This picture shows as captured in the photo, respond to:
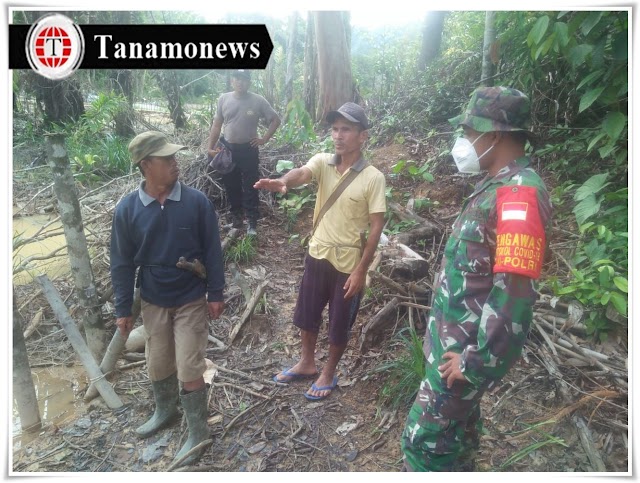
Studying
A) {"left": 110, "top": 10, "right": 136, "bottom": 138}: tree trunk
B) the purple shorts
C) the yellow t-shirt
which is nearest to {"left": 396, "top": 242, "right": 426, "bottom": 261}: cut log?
the purple shorts

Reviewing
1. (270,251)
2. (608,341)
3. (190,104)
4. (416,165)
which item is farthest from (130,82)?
(608,341)

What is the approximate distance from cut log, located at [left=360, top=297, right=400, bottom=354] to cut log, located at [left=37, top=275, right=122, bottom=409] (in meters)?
1.74

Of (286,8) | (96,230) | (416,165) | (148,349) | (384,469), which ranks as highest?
(286,8)

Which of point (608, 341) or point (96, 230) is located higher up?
point (96, 230)

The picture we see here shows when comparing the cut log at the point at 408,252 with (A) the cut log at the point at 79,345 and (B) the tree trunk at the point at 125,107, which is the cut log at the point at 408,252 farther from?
(B) the tree trunk at the point at 125,107

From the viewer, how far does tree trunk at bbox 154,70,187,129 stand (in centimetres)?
705

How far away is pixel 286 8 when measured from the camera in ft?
7.55

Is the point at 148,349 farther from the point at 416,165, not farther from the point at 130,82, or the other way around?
the point at 130,82

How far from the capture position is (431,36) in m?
7.82

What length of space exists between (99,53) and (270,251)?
300 cm

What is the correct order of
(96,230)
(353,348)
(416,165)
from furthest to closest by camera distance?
1. (416,165)
2. (96,230)
3. (353,348)

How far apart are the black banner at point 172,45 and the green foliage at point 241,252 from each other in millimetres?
2485

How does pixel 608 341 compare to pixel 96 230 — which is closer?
pixel 608 341

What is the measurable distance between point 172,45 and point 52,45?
23.2 inches
